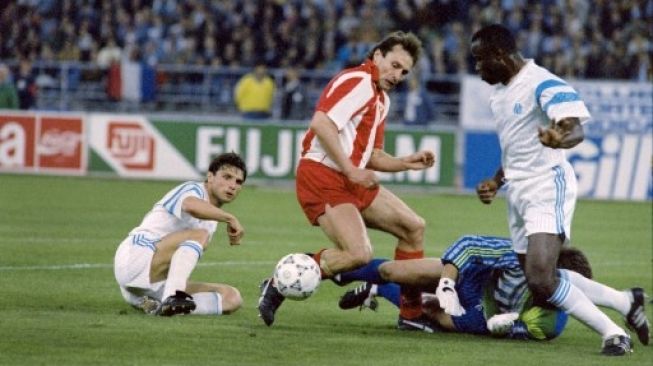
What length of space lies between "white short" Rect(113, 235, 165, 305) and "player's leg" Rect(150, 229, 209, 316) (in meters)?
0.05

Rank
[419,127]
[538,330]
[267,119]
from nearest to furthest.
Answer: [538,330] < [419,127] < [267,119]

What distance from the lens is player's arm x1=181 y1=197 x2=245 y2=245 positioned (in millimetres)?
9461

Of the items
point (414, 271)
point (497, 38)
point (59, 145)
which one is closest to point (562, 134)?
point (497, 38)

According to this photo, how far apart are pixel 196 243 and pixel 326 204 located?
903 mm

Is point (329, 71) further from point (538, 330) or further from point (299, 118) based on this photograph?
point (538, 330)

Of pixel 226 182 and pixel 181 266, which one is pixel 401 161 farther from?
pixel 181 266

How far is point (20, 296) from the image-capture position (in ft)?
35.0

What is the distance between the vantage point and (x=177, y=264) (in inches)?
383

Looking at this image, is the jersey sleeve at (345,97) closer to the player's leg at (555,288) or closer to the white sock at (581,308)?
the player's leg at (555,288)

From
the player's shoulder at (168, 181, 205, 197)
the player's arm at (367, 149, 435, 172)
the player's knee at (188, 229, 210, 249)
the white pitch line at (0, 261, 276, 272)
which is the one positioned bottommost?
the white pitch line at (0, 261, 276, 272)

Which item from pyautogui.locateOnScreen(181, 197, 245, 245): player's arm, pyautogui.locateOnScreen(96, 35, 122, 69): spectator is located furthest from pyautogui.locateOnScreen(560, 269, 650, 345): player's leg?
pyautogui.locateOnScreen(96, 35, 122, 69): spectator

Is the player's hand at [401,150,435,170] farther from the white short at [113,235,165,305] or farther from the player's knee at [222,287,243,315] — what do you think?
the white short at [113,235,165,305]

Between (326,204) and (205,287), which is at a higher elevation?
(326,204)

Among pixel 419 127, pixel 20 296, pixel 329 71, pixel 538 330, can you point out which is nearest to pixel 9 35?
pixel 329 71
